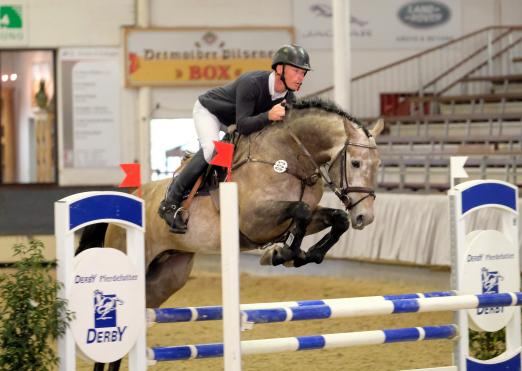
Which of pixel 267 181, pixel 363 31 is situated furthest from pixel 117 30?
pixel 267 181

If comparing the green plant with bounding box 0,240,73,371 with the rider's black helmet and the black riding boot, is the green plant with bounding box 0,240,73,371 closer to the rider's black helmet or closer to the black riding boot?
the black riding boot

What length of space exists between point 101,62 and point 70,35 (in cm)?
55

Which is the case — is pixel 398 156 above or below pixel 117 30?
below

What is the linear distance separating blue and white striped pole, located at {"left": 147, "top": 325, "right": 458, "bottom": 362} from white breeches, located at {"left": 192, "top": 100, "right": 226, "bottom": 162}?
1.08 metres

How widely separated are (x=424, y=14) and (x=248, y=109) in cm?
1031

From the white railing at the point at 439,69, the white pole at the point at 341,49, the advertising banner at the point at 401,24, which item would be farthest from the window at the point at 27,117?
the white pole at the point at 341,49

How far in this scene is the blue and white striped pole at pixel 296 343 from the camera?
Result: 13.5 feet

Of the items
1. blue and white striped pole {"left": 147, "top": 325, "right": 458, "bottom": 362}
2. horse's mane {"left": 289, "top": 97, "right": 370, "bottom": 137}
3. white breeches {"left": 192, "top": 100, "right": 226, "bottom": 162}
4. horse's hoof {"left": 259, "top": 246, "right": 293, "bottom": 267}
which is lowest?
blue and white striped pole {"left": 147, "top": 325, "right": 458, "bottom": 362}

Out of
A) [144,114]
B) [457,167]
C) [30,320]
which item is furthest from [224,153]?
[144,114]

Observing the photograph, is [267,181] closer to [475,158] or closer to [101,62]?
[475,158]

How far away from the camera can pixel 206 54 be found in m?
14.3

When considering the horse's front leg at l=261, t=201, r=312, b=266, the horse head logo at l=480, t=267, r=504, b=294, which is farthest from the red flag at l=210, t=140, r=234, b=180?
the horse head logo at l=480, t=267, r=504, b=294

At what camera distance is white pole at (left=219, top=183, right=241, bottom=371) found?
3760mm

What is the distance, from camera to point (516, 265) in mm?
5059
